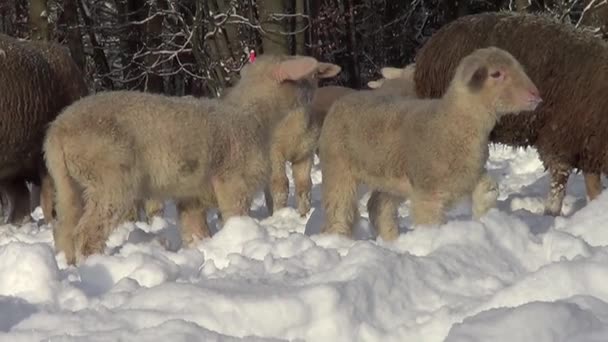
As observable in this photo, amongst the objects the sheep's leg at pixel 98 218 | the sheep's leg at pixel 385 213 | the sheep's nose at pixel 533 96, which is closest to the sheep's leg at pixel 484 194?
the sheep's nose at pixel 533 96

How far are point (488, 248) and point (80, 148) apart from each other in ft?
10.2

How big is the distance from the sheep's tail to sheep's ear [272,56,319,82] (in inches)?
81.4

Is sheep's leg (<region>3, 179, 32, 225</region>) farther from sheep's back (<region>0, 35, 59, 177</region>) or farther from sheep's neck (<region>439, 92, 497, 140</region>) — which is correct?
sheep's neck (<region>439, 92, 497, 140</region>)

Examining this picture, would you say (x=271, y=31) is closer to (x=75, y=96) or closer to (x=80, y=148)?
(x=75, y=96)

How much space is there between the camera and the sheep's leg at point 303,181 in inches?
456

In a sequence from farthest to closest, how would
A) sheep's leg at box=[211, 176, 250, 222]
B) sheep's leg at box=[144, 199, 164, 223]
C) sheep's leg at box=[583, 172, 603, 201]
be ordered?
sheep's leg at box=[144, 199, 164, 223] < sheep's leg at box=[583, 172, 603, 201] < sheep's leg at box=[211, 176, 250, 222]

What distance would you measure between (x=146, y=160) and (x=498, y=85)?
2660 mm

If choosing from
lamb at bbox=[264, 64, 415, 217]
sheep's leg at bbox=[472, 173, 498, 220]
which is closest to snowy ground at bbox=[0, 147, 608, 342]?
sheep's leg at bbox=[472, 173, 498, 220]

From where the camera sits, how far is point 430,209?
7.29 m

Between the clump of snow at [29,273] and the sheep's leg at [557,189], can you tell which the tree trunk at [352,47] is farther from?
the clump of snow at [29,273]

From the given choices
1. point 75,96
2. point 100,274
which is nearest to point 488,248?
point 100,274

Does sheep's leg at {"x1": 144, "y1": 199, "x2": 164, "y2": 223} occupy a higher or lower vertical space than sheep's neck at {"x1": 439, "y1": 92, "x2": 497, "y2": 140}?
lower

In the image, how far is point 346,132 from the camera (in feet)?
26.1

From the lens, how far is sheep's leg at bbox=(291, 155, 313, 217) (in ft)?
38.0
